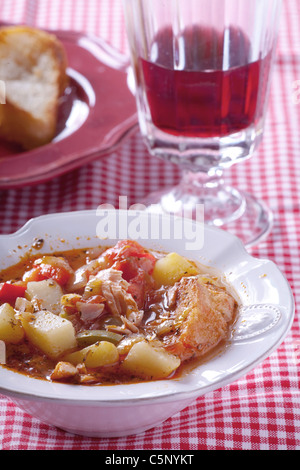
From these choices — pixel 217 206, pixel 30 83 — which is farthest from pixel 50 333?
pixel 30 83

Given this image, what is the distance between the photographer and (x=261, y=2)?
2.21m

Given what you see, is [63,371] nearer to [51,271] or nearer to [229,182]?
[51,271]

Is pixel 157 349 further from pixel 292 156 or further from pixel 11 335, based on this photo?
pixel 292 156

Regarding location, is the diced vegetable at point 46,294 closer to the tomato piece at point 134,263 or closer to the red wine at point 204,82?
the tomato piece at point 134,263

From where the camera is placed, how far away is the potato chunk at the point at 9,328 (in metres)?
1.63

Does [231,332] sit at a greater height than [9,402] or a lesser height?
greater

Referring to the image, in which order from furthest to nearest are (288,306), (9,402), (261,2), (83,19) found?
(83,19) < (261,2) < (9,402) < (288,306)

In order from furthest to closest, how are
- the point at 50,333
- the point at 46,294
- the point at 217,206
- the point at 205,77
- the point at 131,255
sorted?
1. the point at 217,206
2. the point at 205,77
3. the point at 131,255
4. the point at 46,294
5. the point at 50,333

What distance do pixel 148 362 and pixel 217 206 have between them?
1171 millimetres

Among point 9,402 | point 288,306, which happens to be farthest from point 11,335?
point 288,306

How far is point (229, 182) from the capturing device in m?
2.79

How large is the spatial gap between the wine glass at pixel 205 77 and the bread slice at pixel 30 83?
→ 0.44 meters

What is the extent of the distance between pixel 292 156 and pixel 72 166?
3.01 feet

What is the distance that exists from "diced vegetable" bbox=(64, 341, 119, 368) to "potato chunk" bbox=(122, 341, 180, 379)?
0.03 m
